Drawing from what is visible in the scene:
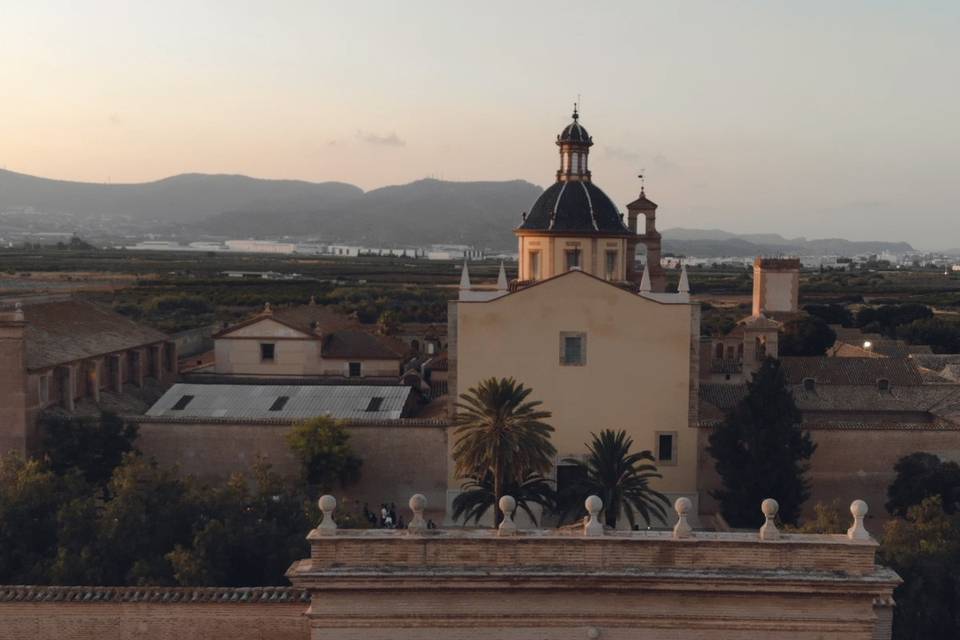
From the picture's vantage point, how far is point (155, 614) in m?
11.9

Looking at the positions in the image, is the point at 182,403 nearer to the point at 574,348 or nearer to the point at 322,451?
the point at 322,451

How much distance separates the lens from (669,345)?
2169 centimetres

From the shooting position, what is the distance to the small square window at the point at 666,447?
21.6 meters

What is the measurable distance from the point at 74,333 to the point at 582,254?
1321 cm

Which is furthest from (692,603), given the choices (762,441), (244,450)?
(244,450)

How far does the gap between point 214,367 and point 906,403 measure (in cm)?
2039

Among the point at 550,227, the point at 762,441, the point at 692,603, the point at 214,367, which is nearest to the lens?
the point at 692,603

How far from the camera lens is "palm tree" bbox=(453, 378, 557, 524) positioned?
17.3 m

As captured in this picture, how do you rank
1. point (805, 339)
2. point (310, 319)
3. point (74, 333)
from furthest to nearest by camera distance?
point (805, 339)
point (310, 319)
point (74, 333)

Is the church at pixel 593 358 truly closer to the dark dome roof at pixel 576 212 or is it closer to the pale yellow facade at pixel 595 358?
the pale yellow facade at pixel 595 358

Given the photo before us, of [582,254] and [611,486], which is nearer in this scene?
[611,486]

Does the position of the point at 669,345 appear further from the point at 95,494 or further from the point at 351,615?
the point at 351,615

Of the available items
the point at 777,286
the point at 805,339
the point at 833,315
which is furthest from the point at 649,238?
the point at 833,315

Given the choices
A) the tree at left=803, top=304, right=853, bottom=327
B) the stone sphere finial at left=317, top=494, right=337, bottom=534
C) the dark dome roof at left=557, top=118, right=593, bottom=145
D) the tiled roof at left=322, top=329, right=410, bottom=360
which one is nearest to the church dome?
the dark dome roof at left=557, top=118, right=593, bottom=145
